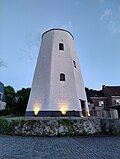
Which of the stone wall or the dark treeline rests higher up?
the dark treeline

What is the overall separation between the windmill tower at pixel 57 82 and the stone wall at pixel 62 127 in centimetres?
324

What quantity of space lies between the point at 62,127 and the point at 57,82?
5485 mm

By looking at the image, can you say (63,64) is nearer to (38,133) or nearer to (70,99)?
(70,99)

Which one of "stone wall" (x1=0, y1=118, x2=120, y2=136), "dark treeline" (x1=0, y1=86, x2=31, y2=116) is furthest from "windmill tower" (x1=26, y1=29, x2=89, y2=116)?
"dark treeline" (x1=0, y1=86, x2=31, y2=116)

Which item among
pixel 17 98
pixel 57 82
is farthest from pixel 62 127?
pixel 17 98

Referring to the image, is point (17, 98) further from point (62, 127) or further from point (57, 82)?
point (62, 127)

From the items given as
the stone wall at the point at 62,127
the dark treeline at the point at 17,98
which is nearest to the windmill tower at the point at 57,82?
the stone wall at the point at 62,127

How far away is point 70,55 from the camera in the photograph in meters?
15.7

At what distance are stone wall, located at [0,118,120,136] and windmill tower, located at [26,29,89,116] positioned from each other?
10.6 feet

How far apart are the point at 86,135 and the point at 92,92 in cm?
2964

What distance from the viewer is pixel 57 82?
46.0ft

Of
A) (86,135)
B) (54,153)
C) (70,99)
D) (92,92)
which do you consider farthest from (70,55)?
(92,92)

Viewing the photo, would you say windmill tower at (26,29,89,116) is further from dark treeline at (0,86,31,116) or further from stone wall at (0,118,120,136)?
dark treeline at (0,86,31,116)

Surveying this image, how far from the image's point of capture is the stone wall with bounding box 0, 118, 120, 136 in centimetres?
930
